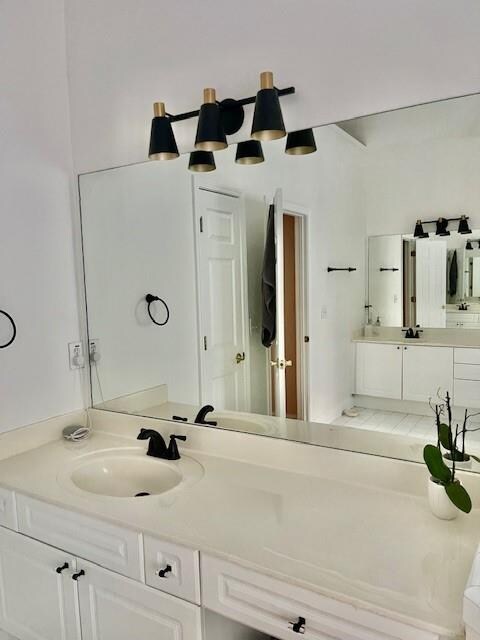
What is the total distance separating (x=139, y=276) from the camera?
6.91 feet

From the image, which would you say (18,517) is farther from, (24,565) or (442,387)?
(442,387)

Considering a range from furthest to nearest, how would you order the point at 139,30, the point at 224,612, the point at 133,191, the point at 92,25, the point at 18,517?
the point at 133,191
the point at 92,25
the point at 139,30
the point at 18,517
the point at 224,612

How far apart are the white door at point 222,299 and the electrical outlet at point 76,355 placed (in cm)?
59

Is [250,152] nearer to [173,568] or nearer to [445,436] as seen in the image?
[445,436]

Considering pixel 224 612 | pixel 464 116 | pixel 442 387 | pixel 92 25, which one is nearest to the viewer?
pixel 224 612

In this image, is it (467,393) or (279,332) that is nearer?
(467,393)

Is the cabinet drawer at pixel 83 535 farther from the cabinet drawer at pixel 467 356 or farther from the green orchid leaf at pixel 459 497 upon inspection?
the cabinet drawer at pixel 467 356

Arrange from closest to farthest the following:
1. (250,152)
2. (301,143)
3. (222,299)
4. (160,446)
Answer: (301,143) → (250,152) → (160,446) → (222,299)

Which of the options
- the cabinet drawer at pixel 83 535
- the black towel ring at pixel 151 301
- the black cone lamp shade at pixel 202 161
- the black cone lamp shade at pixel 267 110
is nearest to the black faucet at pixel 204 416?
the black towel ring at pixel 151 301

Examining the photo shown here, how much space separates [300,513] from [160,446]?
2.21 ft

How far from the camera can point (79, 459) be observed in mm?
1789

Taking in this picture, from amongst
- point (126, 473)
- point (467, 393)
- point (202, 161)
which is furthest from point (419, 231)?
point (126, 473)

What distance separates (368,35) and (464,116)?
1.20 feet

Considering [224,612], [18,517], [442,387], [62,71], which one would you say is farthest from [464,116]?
[18,517]
